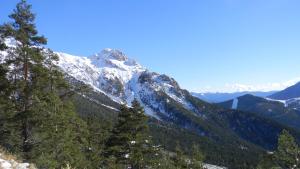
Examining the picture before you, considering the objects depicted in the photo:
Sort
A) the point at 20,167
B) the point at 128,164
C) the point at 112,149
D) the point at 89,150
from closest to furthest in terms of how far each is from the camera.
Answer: the point at 20,167 < the point at 112,149 < the point at 128,164 < the point at 89,150

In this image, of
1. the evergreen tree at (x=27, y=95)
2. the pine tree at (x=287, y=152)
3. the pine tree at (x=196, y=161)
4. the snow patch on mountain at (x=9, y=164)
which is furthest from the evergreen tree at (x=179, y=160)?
the snow patch on mountain at (x=9, y=164)

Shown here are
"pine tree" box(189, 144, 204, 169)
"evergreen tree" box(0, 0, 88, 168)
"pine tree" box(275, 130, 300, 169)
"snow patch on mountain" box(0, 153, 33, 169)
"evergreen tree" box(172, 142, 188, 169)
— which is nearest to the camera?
"snow patch on mountain" box(0, 153, 33, 169)

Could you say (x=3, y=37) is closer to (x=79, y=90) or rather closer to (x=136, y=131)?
(x=79, y=90)

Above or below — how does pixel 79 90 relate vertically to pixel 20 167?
above

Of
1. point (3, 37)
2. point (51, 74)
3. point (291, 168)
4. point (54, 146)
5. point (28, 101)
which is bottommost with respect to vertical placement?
point (291, 168)

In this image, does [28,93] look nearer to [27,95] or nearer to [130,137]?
[27,95]

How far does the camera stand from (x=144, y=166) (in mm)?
42719

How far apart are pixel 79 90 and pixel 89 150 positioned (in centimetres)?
2675

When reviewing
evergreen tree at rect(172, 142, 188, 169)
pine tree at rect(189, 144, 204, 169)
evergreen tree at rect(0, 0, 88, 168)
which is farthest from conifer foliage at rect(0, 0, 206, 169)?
pine tree at rect(189, 144, 204, 169)

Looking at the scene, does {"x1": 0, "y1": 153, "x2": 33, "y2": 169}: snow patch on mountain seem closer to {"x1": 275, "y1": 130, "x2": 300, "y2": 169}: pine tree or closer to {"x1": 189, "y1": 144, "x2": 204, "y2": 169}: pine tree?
{"x1": 275, "y1": 130, "x2": 300, "y2": 169}: pine tree

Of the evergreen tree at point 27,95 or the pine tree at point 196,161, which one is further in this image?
the pine tree at point 196,161

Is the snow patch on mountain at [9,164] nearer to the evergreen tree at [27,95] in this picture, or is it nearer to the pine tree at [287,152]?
the evergreen tree at [27,95]

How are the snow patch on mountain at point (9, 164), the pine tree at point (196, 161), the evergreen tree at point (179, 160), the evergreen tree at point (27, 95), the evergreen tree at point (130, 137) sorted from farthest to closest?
the pine tree at point (196, 161) < the evergreen tree at point (179, 160) < the evergreen tree at point (130, 137) < the evergreen tree at point (27, 95) < the snow patch on mountain at point (9, 164)

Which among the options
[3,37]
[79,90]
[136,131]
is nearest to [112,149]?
[136,131]
